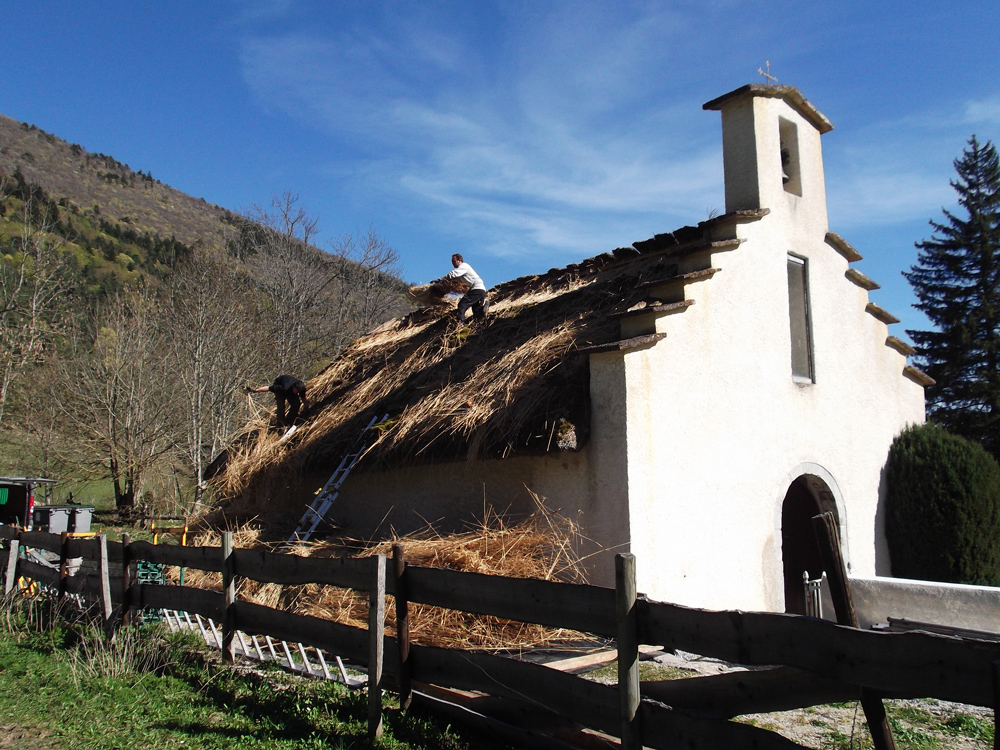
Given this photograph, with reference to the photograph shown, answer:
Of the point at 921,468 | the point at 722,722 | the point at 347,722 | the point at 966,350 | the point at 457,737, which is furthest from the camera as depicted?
the point at 966,350

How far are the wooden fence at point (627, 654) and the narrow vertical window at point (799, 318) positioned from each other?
20.2ft

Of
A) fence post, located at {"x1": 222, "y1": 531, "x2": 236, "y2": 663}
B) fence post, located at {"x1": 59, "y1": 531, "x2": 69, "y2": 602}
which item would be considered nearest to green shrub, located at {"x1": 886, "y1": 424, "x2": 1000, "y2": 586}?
fence post, located at {"x1": 222, "y1": 531, "x2": 236, "y2": 663}

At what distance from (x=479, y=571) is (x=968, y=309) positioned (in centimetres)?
2698

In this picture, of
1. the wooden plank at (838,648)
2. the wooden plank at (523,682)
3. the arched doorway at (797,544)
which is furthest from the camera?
the arched doorway at (797,544)

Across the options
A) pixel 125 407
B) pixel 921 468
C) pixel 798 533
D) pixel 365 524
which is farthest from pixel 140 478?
pixel 921 468

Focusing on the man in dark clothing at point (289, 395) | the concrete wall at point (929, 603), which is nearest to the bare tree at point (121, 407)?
the man in dark clothing at point (289, 395)

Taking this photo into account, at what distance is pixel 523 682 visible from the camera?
4.09 m

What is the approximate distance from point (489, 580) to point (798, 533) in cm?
769

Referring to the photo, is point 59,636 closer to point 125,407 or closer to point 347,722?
point 347,722

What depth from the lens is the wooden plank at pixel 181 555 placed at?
618 centimetres

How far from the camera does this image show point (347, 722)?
4641 mm

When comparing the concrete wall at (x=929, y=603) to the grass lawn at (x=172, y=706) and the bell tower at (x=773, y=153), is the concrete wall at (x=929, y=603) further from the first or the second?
the bell tower at (x=773, y=153)

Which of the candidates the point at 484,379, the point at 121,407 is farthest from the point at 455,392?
the point at 121,407

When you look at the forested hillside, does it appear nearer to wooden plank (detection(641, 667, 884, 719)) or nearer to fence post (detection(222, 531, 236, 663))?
fence post (detection(222, 531, 236, 663))
